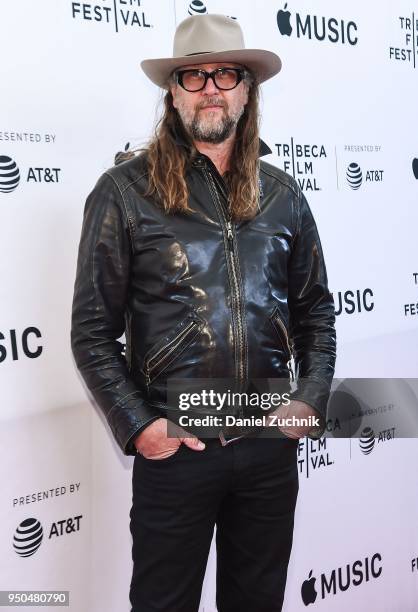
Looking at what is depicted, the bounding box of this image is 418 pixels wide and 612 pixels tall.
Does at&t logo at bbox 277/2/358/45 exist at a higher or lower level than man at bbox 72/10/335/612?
higher

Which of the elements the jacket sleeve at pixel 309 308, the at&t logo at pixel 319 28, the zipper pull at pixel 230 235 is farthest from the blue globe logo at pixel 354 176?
the zipper pull at pixel 230 235

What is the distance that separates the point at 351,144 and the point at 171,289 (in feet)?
4.28

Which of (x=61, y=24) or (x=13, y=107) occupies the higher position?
(x=61, y=24)

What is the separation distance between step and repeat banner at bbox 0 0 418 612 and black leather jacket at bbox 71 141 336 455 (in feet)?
1.13

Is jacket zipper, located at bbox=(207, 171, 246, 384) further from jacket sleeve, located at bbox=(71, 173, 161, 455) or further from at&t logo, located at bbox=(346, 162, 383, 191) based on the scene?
at&t logo, located at bbox=(346, 162, 383, 191)

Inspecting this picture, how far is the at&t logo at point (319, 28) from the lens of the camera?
2.40m

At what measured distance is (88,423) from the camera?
208 centimetres

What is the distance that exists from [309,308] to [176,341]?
45 cm

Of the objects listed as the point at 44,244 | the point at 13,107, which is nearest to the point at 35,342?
the point at 44,244

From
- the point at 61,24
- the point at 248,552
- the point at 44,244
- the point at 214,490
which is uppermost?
the point at 61,24

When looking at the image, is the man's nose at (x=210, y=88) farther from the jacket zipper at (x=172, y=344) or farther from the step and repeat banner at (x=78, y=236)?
the jacket zipper at (x=172, y=344)

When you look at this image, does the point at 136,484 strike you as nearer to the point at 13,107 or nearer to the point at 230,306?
the point at 230,306

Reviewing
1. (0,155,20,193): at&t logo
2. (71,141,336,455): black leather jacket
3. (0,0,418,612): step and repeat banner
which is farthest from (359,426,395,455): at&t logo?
(0,155,20,193): at&t logo

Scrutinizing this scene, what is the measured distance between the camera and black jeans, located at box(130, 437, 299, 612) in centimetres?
161
